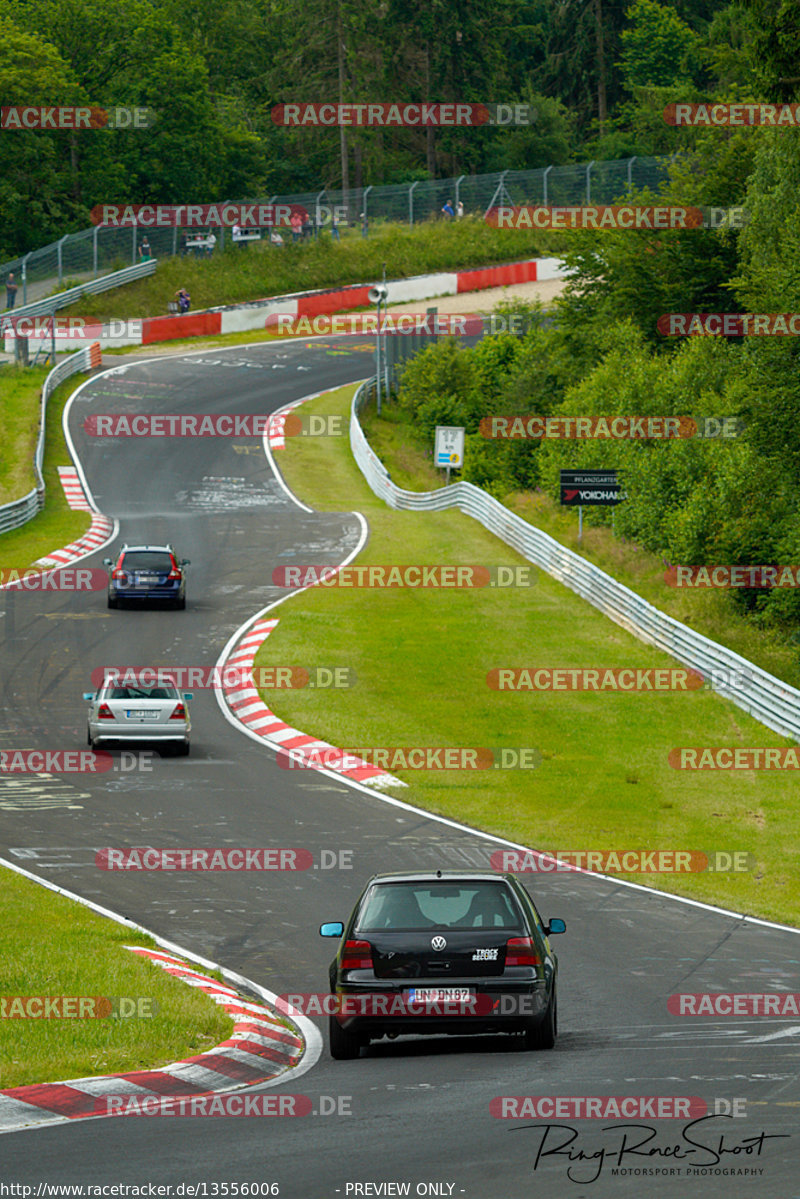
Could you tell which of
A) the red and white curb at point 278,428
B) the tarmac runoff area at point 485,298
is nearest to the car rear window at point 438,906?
the red and white curb at point 278,428

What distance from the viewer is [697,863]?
67.2 ft

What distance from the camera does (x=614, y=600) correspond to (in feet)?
122

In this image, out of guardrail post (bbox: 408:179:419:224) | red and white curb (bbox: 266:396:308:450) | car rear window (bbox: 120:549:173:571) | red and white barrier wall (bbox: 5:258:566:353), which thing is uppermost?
guardrail post (bbox: 408:179:419:224)

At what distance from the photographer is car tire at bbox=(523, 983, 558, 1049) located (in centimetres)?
1088

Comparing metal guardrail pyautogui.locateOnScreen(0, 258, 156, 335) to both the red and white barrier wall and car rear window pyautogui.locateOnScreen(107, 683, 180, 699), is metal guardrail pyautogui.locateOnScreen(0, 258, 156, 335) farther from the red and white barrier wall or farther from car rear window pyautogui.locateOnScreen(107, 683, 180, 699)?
car rear window pyautogui.locateOnScreen(107, 683, 180, 699)

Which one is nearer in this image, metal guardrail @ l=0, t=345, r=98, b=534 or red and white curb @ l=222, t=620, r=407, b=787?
red and white curb @ l=222, t=620, r=407, b=787

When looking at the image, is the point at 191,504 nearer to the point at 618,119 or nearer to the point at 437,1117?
the point at 437,1117

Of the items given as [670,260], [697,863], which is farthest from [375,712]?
[670,260]

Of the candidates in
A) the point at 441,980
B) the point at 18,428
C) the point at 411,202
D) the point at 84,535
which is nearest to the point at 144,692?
the point at 441,980

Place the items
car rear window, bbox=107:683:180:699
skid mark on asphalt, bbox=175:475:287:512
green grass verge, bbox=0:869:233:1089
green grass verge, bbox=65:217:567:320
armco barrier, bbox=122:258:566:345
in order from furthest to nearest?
green grass verge, bbox=65:217:567:320 → armco barrier, bbox=122:258:566:345 → skid mark on asphalt, bbox=175:475:287:512 → car rear window, bbox=107:683:180:699 → green grass verge, bbox=0:869:233:1089

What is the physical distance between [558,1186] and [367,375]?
6682 cm

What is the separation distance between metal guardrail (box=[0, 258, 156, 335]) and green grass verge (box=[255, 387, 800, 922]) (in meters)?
32.1

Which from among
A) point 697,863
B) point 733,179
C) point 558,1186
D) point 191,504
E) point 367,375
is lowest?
point 697,863

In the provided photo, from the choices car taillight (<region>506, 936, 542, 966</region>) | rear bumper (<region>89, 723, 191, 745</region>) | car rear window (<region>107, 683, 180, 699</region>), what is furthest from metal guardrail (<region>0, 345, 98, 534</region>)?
car taillight (<region>506, 936, 542, 966</region>)
